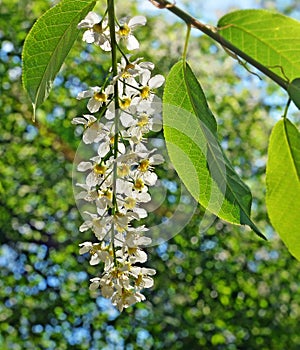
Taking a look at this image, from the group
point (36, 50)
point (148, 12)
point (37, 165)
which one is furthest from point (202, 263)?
point (36, 50)

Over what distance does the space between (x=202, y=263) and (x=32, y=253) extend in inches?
26.2

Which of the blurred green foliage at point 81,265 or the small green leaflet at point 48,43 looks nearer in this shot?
the small green leaflet at point 48,43

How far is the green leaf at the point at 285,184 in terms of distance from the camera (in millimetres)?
450

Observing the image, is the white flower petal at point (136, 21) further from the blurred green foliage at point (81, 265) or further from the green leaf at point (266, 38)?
the blurred green foliage at point (81, 265)

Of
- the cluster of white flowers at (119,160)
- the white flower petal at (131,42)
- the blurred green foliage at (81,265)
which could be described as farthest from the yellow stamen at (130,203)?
the blurred green foliage at (81,265)

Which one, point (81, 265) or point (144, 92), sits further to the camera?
point (81, 265)

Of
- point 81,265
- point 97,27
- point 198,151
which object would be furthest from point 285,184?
point 81,265

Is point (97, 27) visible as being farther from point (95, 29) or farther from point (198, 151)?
point (198, 151)

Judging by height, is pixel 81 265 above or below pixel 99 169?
below

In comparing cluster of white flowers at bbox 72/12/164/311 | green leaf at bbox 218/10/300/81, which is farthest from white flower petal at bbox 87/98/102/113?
green leaf at bbox 218/10/300/81

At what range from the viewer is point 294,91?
414mm

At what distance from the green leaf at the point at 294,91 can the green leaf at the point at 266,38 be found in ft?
0.10

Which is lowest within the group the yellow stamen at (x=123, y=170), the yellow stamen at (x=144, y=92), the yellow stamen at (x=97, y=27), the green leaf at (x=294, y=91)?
the yellow stamen at (x=123, y=170)

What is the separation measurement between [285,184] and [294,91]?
0.07m
